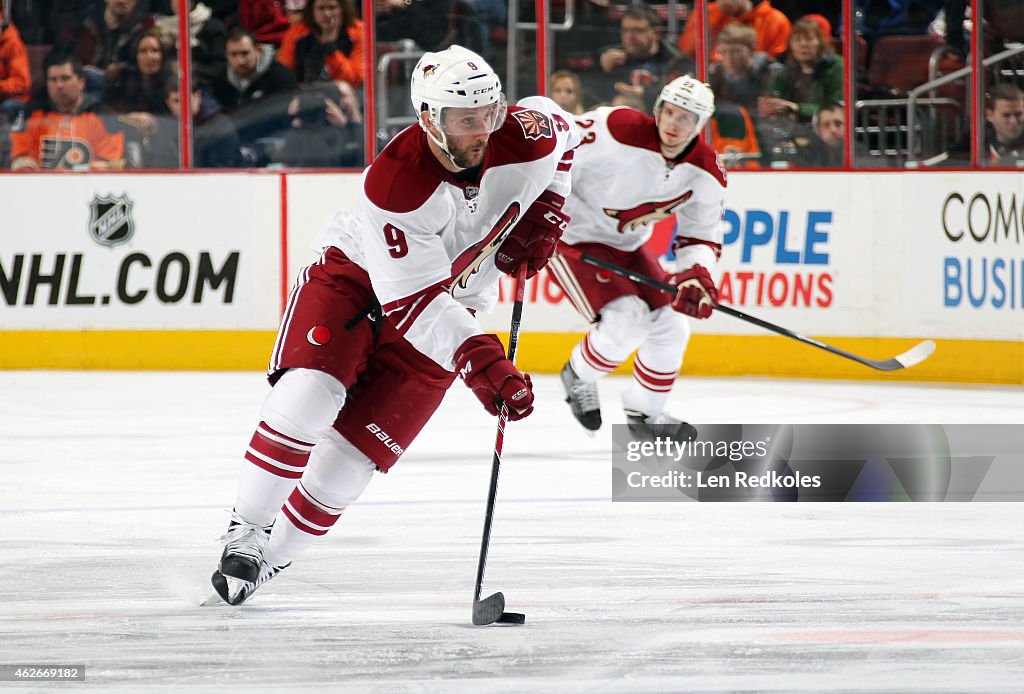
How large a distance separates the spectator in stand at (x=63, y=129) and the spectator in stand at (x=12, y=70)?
0.28 ft

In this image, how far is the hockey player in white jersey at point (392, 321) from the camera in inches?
106

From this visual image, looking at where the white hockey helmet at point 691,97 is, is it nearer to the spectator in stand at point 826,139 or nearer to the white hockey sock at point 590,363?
the white hockey sock at point 590,363

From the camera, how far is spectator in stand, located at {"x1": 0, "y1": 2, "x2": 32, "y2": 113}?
7.42m

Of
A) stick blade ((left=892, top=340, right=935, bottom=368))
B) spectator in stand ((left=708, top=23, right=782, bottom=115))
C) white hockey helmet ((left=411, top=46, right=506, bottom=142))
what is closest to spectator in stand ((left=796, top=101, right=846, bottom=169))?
spectator in stand ((left=708, top=23, right=782, bottom=115))

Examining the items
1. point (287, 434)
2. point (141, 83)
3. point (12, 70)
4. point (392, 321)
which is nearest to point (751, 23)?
point (141, 83)

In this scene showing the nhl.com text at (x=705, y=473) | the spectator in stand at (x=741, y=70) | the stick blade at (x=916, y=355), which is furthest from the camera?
the spectator in stand at (x=741, y=70)

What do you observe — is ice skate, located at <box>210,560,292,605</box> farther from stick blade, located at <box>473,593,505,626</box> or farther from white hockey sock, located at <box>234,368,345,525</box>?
stick blade, located at <box>473,593,505,626</box>

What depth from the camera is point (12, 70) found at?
7.44 metres

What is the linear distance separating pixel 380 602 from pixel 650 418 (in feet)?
7.75

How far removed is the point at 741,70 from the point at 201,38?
268 centimetres

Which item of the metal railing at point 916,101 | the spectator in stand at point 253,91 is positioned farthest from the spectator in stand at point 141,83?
the metal railing at point 916,101

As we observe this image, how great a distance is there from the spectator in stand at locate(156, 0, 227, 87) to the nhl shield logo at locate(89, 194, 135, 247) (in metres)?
0.76

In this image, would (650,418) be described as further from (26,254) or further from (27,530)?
(26,254)

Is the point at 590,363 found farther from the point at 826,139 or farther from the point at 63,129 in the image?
the point at 63,129
